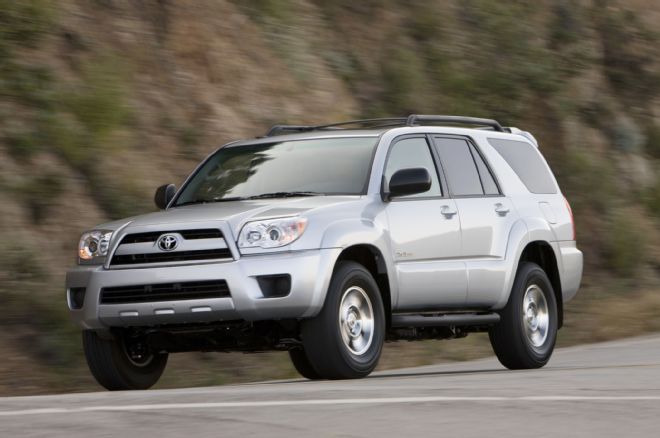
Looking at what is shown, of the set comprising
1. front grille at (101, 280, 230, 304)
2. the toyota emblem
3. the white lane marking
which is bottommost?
front grille at (101, 280, 230, 304)

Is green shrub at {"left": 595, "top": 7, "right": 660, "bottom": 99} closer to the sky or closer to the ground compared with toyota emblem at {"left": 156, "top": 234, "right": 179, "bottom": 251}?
closer to the ground

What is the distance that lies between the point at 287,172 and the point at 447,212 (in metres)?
1.24

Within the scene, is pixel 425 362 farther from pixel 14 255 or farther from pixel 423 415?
pixel 423 415

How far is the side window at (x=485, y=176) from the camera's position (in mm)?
11688

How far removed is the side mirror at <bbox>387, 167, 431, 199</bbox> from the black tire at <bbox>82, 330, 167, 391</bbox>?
217cm

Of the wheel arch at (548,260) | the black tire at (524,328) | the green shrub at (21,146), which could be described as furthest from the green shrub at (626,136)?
the black tire at (524,328)

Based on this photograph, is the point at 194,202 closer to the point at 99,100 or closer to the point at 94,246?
the point at 94,246

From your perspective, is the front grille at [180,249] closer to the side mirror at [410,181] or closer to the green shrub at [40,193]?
the side mirror at [410,181]

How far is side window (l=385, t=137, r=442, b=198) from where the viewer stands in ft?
35.2

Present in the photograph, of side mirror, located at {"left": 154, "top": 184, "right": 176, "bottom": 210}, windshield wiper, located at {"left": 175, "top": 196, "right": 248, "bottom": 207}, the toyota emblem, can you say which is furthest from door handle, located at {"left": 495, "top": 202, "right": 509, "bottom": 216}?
the toyota emblem

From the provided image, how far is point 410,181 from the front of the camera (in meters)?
10.1

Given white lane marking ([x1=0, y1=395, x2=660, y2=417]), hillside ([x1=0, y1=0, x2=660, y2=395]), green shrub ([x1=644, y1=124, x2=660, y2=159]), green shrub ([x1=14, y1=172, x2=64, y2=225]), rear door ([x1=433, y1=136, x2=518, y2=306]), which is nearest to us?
white lane marking ([x1=0, y1=395, x2=660, y2=417])

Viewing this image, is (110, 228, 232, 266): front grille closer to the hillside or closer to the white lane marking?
the white lane marking

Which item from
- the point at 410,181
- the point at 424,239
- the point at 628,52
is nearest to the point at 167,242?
the point at 410,181
